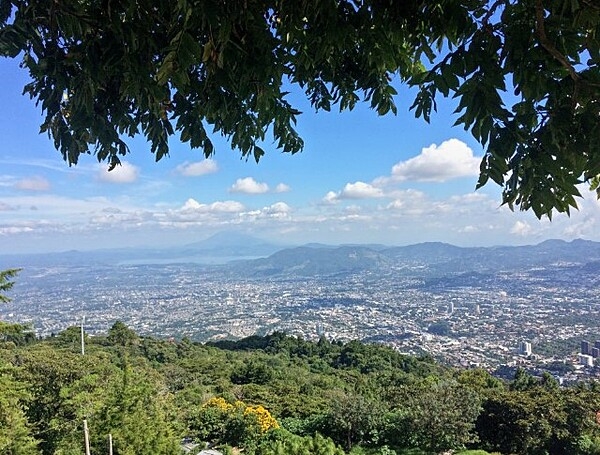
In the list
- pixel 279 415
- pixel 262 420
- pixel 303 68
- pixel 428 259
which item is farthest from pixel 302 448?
pixel 428 259

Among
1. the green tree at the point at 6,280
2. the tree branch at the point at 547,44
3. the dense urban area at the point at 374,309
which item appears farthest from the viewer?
the dense urban area at the point at 374,309

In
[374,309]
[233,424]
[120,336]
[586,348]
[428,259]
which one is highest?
[428,259]

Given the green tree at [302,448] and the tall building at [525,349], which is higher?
the green tree at [302,448]

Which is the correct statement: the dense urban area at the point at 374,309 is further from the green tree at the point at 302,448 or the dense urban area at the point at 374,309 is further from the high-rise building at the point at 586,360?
the green tree at the point at 302,448

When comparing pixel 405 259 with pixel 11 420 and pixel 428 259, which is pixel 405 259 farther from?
pixel 11 420

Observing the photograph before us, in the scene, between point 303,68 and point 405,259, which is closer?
point 303,68

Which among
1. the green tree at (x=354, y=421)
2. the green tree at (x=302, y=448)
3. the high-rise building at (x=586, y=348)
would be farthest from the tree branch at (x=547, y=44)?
the high-rise building at (x=586, y=348)

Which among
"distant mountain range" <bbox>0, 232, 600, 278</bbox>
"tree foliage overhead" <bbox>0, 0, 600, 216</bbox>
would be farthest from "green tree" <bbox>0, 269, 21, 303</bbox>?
"distant mountain range" <bbox>0, 232, 600, 278</bbox>

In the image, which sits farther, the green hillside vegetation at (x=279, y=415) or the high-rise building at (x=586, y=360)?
the high-rise building at (x=586, y=360)

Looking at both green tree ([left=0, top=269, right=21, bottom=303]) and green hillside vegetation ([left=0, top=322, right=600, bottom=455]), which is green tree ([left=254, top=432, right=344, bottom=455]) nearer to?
green hillside vegetation ([left=0, top=322, right=600, bottom=455])
